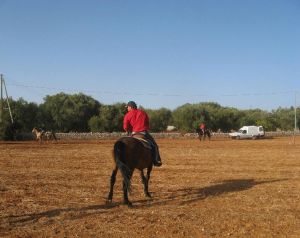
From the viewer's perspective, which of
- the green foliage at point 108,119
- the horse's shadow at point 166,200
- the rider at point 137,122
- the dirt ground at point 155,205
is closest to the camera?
the dirt ground at point 155,205

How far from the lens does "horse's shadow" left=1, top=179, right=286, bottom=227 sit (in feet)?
28.3

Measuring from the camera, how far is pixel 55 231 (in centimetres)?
762

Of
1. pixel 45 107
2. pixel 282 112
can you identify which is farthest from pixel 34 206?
pixel 282 112

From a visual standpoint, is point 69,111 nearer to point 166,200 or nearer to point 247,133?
point 247,133

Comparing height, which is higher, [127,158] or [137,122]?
[137,122]

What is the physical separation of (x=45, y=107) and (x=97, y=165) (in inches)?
2325

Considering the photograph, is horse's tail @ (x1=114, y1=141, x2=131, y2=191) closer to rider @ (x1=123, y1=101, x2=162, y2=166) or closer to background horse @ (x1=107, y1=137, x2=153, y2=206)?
background horse @ (x1=107, y1=137, x2=153, y2=206)

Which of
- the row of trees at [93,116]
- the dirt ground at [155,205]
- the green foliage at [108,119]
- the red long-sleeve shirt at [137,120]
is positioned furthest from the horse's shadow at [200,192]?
the green foliage at [108,119]

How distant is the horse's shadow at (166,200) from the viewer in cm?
862

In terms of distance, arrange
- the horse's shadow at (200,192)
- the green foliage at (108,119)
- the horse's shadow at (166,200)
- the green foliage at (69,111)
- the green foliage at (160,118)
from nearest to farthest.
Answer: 1. the horse's shadow at (166,200)
2. the horse's shadow at (200,192)
3. the green foliage at (108,119)
4. the green foliage at (69,111)
5. the green foliage at (160,118)

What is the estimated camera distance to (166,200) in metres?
10.9

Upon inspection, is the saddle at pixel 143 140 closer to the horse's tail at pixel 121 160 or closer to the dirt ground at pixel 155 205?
the horse's tail at pixel 121 160

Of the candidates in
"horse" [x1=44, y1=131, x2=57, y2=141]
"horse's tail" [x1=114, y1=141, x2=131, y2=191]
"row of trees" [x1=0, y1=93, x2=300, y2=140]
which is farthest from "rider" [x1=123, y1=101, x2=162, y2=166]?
"row of trees" [x1=0, y1=93, x2=300, y2=140]

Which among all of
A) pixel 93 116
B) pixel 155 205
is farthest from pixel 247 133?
pixel 155 205
